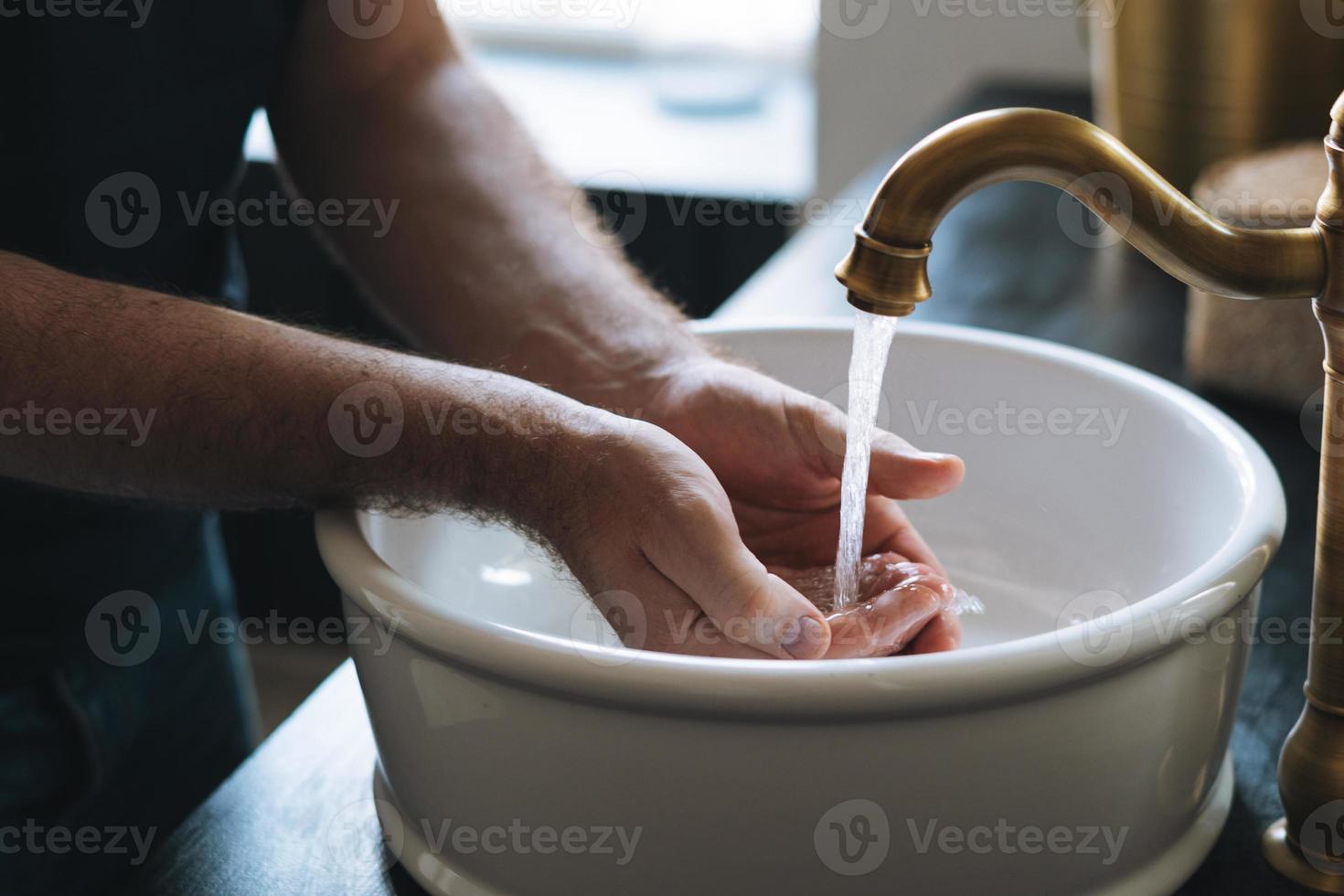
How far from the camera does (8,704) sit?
31.3 inches

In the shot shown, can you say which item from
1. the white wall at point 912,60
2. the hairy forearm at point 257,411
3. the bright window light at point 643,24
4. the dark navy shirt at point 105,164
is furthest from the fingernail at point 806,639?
the bright window light at point 643,24

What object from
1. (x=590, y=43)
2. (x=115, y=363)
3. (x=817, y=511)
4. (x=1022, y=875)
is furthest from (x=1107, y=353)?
(x=590, y=43)

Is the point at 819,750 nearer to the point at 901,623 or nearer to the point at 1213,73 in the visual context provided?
the point at 901,623

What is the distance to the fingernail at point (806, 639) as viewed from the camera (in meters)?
0.52

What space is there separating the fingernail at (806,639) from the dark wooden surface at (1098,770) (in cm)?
18

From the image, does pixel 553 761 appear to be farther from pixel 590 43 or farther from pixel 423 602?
pixel 590 43

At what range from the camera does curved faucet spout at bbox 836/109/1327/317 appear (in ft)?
1.46

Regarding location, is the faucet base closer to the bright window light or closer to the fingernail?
the fingernail

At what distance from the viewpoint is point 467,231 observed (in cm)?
82

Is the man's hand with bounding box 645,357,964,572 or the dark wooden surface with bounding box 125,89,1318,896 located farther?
the man's hand with bounding box 645,357,964,572

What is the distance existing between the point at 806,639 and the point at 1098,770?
0.12 m

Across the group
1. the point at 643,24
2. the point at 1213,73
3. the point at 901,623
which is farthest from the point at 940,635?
the point at 643,24

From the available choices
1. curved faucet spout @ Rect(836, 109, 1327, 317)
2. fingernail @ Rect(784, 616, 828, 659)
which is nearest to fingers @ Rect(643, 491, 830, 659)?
fingernail @ Rect(784, 616, 828, 659)

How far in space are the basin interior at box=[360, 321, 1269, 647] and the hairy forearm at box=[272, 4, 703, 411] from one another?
0.26 feet
